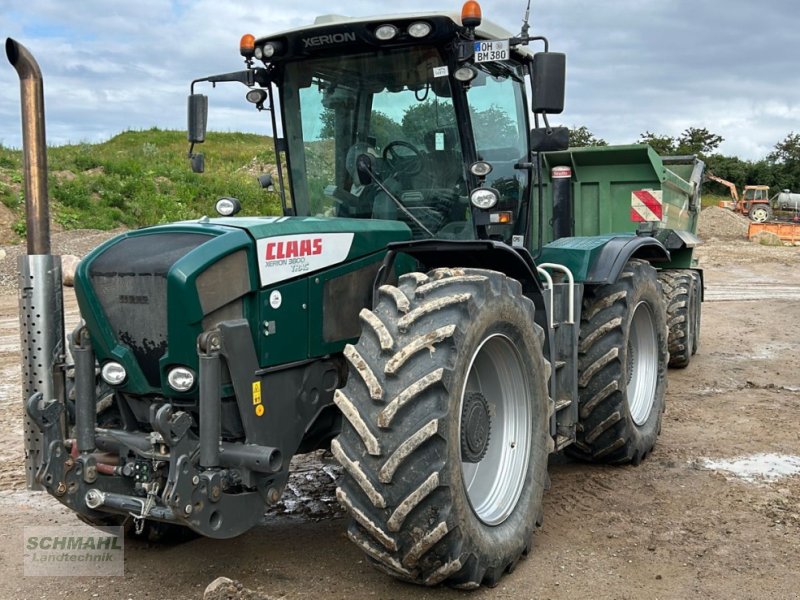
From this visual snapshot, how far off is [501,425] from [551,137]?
175 cm

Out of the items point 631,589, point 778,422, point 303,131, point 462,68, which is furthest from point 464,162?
point 778,422

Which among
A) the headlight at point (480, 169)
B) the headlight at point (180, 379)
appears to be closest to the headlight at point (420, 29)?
the headlight at point (480, 169)

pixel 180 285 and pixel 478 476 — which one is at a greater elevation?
pixel 180 285

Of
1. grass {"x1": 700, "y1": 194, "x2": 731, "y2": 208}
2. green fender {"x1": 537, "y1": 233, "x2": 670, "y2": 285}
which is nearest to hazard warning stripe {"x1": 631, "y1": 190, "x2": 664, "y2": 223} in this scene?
green fender {"x1": 537, "y1": 233, "x2": 670, "y2": 285}

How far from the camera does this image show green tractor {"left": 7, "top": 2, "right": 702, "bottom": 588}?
139 inches

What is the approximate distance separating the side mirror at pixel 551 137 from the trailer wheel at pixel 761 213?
3355 cm

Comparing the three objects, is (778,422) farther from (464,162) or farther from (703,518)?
(464,162)

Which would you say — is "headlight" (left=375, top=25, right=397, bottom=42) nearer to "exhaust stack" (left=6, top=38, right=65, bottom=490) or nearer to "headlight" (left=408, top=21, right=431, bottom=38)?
"headlight" (left=408, top=21, right=431, bottom=38)

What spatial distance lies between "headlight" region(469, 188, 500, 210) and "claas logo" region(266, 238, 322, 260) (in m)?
1.03

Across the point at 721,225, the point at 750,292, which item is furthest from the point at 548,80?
the point at 721,225

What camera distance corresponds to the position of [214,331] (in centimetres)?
357

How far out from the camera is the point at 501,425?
→ 4.46 metres

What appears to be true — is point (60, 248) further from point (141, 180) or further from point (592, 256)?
point (592, 256)

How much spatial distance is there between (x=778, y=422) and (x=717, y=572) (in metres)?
3.41
